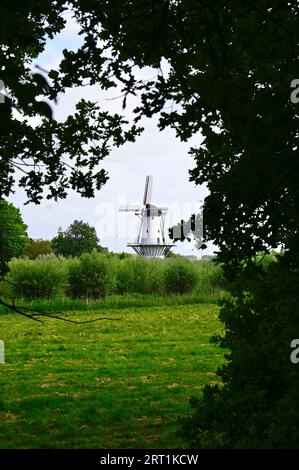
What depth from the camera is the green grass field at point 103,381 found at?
7.20 metres

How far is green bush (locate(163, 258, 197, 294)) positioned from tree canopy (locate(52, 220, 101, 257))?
6157 cm

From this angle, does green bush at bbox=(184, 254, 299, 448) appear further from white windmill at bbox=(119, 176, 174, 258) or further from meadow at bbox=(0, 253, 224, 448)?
white windmill at bbox=(119, 176, 174, 258)

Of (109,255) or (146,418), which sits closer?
(146,418)

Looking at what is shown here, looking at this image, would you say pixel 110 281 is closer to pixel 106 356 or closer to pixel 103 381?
pixel 106 356

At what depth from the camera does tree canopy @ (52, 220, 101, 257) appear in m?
91.0

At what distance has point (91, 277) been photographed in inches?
1052

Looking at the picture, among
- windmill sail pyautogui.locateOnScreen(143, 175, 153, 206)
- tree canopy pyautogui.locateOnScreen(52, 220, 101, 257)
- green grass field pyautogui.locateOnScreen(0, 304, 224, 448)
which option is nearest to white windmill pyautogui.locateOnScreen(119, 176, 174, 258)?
windmill sail pyautogui.locateOnScreen(143, 175, 153, 206)

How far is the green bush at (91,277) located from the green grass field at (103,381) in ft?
25.4

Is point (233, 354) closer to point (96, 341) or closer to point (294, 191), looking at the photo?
point (294, 191)

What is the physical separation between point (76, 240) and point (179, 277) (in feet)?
224

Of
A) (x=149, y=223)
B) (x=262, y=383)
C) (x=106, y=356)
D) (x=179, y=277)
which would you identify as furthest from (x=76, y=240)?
(x=262, y=383)

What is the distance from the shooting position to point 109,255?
3092cm

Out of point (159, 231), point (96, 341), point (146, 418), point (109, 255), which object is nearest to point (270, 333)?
point (146, 418)

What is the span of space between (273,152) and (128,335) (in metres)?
12.8
